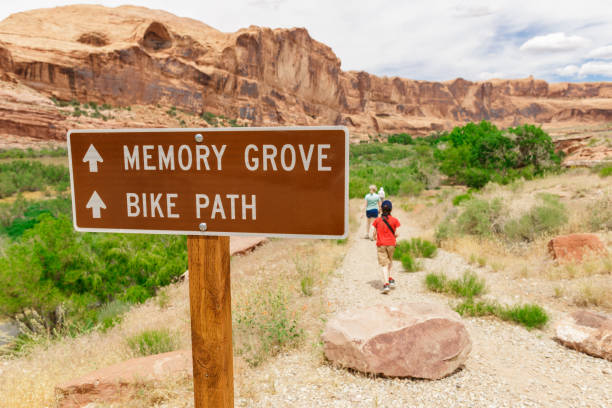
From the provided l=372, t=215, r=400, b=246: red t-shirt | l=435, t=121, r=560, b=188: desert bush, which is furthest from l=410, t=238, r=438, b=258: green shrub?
l=435, t=121, r=560, b=188: desert bush

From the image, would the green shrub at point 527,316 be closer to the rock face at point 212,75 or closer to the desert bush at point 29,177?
the desert bush at point 29,177

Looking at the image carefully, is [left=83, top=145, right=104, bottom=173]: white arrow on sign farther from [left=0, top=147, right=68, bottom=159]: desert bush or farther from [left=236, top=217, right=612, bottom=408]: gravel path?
[left=0, top=147, right=68, bottom=159]: desert bush

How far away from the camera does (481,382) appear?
121 inches

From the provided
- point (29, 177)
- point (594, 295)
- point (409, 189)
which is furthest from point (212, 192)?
point (29, 177)

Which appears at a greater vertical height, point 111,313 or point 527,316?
point 527,316

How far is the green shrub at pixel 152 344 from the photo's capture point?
11.7 feet

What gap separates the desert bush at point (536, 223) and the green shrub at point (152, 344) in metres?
7.22

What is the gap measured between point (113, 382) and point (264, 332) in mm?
1474

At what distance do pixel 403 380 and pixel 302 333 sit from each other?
3.85 ft

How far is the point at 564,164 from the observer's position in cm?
1942

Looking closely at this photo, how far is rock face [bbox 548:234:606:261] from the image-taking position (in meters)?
5.84

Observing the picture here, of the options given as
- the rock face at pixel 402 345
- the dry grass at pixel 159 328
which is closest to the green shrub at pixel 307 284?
the dry grass at pixel 159 328

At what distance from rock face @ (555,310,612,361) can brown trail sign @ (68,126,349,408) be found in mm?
3778

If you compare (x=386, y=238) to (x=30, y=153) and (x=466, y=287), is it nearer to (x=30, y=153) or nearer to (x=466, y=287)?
(x=466, y=287)
